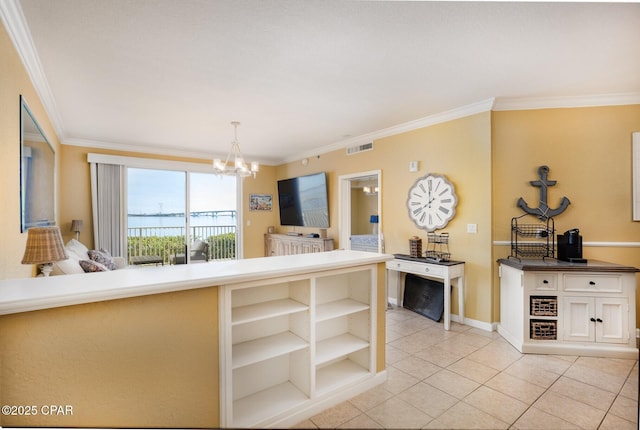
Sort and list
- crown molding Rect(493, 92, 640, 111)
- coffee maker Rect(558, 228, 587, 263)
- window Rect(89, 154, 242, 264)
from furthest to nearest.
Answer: window Rect(89, 154, 242, 264), crown molding Rect(493, 92, 640, 111), coffee maker Rect(558, 228, 587, 263)

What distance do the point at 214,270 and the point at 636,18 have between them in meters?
3.12

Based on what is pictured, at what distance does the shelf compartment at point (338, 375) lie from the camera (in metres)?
2.05

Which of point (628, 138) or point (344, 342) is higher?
point (628, 138)

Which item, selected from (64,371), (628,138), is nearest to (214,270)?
(64,371)

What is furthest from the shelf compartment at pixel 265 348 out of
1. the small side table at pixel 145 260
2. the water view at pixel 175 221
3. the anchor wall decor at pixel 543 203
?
the water view at pixel 175 221

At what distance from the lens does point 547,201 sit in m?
3.25

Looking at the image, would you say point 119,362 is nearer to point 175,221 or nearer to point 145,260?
point 145,260

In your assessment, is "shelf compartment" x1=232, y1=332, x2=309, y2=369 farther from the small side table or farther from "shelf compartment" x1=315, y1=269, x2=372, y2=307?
the small side table

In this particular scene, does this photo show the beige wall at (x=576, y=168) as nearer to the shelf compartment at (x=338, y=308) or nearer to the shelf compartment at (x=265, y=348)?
the shelf compartment at (x=338, y=308)

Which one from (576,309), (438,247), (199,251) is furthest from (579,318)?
(199,251)

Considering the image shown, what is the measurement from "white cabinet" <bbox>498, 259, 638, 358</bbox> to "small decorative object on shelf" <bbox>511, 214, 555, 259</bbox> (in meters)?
0.35

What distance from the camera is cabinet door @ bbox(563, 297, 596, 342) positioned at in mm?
2740

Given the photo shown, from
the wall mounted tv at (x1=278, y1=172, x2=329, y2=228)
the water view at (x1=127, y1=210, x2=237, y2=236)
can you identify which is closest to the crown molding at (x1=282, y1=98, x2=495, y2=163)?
the wall mounted tv at (x1=278, y1=172, x2=329, y2=228)

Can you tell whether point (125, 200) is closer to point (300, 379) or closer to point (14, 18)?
point (14, 18)
